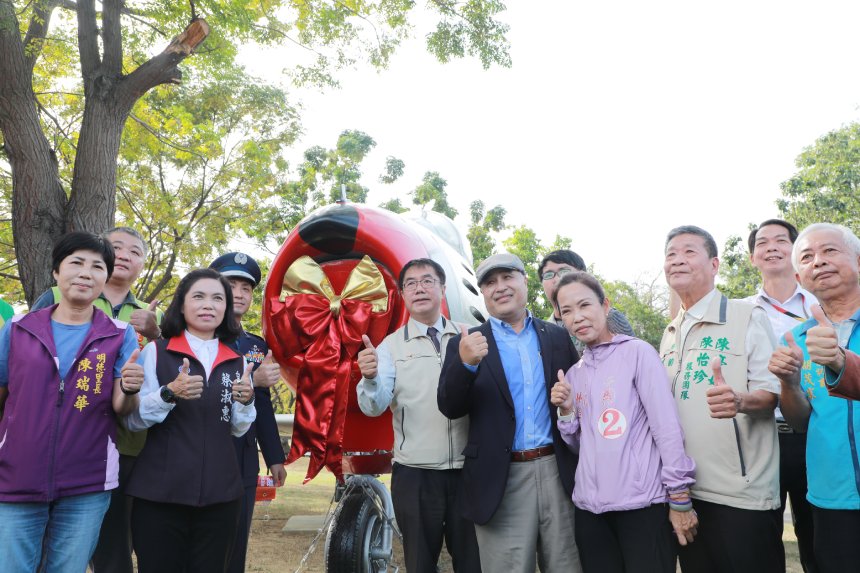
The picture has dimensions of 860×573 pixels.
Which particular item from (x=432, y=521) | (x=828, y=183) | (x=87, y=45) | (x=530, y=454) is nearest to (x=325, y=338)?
(x=432, y=521)

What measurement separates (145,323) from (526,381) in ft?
6.77

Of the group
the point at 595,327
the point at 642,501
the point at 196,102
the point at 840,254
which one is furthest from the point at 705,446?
the point at 196,102

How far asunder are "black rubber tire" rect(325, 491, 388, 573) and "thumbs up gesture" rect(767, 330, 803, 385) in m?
2.69

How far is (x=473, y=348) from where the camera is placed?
3.08 m

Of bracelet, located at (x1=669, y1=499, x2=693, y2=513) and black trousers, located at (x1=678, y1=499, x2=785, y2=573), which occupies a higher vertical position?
bracelet, located at (x1=669, y1=499, x2=693, y2=513)

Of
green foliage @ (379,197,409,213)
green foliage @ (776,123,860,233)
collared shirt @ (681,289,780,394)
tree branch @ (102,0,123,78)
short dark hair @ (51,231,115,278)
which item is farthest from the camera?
green foliage @ (379,197,409,213)

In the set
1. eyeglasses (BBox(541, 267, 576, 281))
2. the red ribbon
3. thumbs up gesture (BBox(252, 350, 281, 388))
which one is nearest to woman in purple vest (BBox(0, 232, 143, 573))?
thumbs up gesture (BBox(252, 350, 281, 388))

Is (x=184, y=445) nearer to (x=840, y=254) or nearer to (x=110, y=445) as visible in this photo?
(x=110, y=445)

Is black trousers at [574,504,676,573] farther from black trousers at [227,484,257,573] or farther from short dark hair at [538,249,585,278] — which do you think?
black trousers at [227,484,257,573]

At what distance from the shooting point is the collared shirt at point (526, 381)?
323 cm

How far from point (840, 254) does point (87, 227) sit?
6.56m

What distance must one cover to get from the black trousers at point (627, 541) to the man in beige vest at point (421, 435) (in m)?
0.65

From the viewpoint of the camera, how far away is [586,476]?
291 centimetres

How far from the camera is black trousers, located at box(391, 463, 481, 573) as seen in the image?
332 centimetres
